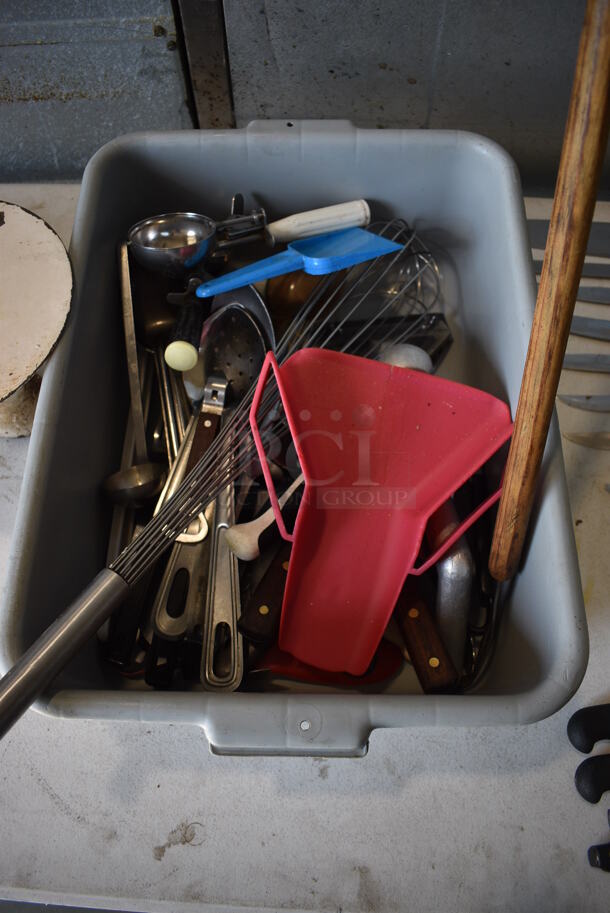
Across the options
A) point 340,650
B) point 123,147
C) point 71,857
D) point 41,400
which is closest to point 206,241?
point 123,147

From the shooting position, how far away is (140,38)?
67cm

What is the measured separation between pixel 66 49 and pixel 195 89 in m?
0.12

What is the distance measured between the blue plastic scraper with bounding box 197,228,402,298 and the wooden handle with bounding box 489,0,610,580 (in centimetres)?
25

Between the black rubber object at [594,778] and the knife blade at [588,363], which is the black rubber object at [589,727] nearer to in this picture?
the black rubber object at [594,778]

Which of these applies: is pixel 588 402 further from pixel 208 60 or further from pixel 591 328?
pixel 208 60

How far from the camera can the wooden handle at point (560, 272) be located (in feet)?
0.99

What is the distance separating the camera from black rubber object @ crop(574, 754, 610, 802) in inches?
19.3

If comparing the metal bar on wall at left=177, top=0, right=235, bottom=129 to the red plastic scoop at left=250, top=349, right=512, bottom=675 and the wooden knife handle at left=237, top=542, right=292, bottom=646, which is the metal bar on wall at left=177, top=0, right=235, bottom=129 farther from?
the wooden knife handle at left=237, top=542, right=292, bottom=646

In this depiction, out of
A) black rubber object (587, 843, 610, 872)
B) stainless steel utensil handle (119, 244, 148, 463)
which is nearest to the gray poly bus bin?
stainless steel utensil handle (119, 244, 148, 463)

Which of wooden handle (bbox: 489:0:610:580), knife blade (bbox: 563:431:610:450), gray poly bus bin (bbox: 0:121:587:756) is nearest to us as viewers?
wooden handle (bbox: 489:0:610:580)

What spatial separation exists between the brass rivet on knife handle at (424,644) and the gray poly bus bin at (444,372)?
3cm

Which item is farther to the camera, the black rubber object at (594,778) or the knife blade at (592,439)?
the knife blade at (592,439)

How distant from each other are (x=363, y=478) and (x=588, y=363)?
264mm

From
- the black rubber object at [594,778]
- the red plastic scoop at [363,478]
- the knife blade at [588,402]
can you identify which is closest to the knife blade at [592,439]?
the knife blade at [588,402]
